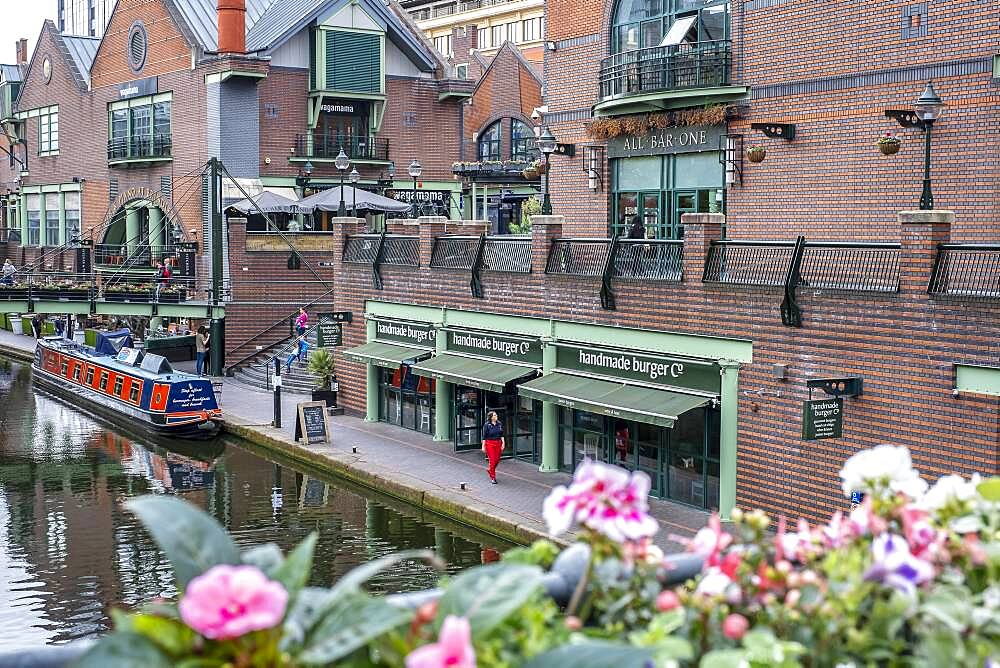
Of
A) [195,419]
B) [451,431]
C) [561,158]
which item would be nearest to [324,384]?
[195,419]

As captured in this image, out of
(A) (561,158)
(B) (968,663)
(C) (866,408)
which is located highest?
(A) (561,158)

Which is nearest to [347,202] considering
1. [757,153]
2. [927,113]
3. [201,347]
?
[201,347]

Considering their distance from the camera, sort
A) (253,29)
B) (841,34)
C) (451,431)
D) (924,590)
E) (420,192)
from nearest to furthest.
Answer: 1. (924,590)
2. (841,34)
3. (451,431)
4. (253,29)
5. (420,192)

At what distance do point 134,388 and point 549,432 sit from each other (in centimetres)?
1369

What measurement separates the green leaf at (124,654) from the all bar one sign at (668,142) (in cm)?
2352

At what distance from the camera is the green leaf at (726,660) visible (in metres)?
3.62

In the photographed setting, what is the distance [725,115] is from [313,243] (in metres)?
22.5

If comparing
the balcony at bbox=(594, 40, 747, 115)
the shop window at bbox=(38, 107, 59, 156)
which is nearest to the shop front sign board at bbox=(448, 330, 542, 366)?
the balcony at bbox=(594, 40, 747, 115)

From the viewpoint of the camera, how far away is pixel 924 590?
4.04 metres

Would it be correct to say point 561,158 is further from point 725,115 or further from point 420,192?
point 420,192

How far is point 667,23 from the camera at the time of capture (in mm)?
26188

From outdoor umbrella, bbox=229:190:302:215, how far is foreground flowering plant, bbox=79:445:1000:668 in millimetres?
41567

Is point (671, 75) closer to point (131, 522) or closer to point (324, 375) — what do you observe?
point (324, 375)

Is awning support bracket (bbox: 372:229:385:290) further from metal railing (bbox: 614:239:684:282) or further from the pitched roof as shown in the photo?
the pitched roof
